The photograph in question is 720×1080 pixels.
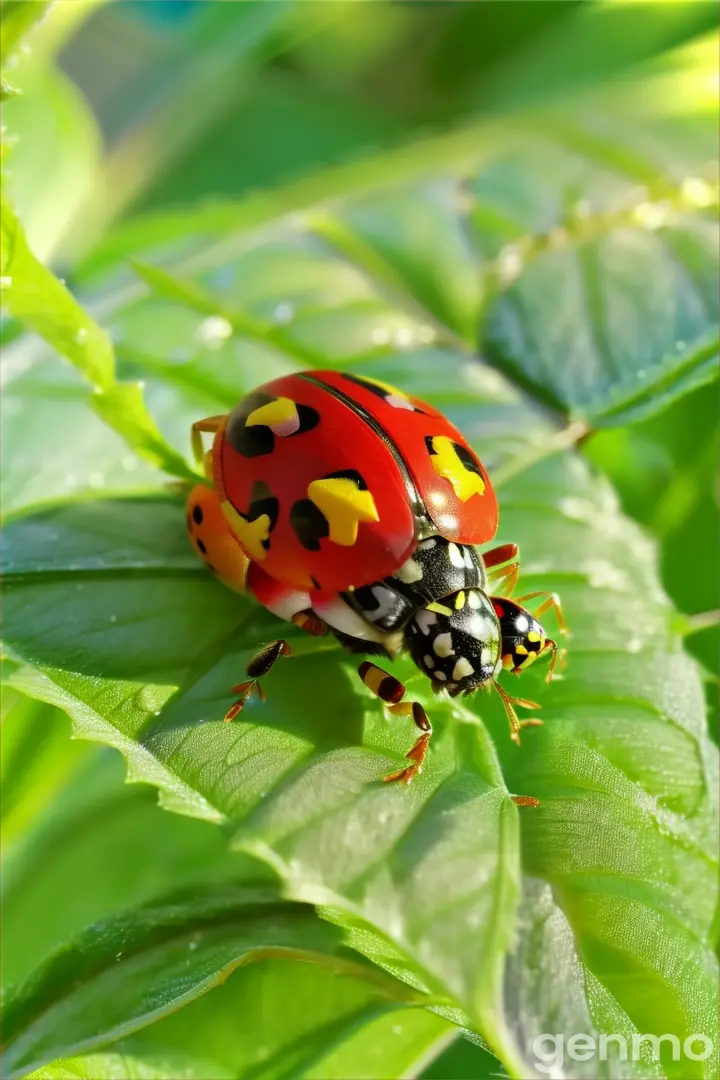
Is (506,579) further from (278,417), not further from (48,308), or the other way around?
(48,308)

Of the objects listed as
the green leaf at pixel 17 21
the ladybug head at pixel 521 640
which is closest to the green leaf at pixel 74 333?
the green leaf at pixel 17 21

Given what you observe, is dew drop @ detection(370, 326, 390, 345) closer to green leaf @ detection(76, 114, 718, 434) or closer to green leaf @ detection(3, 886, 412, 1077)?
green leaf @ detection(76, 114, 718, 434)

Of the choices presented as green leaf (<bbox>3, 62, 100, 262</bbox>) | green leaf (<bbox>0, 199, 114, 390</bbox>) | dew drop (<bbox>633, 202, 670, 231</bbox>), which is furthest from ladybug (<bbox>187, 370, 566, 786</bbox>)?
green leaf (<bbox>3, 62, 100, 262</bbox>)

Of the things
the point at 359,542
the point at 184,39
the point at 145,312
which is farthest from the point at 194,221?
the point at 359,542

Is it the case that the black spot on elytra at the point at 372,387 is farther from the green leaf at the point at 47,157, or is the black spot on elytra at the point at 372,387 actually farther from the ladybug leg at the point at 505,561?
the green leaf at the point at 47,157

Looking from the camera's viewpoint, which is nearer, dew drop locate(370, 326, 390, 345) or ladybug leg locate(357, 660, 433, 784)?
ladybug leg locate(357, 660, 433, 784)

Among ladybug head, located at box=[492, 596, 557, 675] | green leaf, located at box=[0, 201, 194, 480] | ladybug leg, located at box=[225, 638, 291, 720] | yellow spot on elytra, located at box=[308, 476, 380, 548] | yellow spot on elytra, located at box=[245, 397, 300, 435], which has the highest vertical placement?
green leaf, located at box=[0, 201, 194, 480]

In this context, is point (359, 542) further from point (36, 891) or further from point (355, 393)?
point (36, 891)

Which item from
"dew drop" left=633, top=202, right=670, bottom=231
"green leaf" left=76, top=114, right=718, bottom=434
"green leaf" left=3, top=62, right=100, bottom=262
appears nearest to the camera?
"green leaf" left=76, top=114, right=718, bottom=434

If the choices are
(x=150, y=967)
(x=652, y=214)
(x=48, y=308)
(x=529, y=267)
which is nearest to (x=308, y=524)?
(x=48, y=308)
